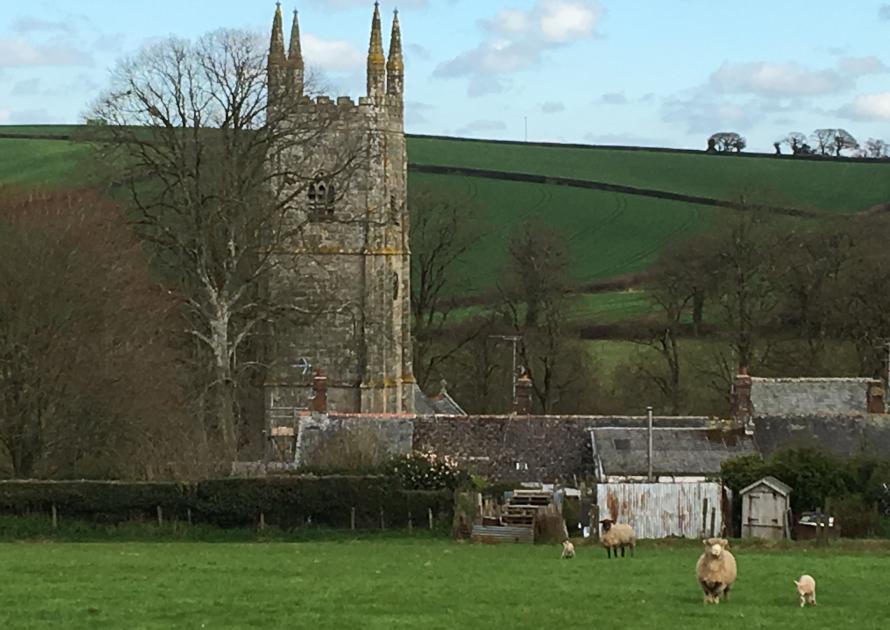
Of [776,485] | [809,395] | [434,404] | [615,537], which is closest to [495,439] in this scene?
[776,485]

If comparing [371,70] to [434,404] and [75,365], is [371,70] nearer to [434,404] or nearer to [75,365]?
[434,404]

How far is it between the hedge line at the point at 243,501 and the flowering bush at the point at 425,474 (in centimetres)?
93

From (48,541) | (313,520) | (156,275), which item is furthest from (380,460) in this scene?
(156,275)

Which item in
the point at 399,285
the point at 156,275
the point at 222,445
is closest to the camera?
the point at 222,445

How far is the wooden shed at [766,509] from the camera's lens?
39.9m

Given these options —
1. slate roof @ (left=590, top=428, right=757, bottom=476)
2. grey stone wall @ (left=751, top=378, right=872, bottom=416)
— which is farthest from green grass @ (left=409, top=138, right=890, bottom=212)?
slate roof @ (left=590, top=428, right=757, bottom=476)

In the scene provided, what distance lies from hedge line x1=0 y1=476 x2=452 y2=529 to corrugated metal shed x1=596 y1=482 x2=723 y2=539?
174 inches

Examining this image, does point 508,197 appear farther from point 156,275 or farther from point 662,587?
point 662,587

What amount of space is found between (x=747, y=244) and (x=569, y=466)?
23.5m

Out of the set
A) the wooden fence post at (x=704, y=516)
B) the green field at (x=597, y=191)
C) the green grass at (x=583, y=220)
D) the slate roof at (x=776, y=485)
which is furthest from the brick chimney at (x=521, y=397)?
the green grass at (x=583, y=220)

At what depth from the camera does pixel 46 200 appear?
50531mm

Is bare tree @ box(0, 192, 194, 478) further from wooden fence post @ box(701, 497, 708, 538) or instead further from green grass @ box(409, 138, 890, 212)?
green grass @ box(409, 138, 890, 212)

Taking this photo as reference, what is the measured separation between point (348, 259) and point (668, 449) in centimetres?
1509

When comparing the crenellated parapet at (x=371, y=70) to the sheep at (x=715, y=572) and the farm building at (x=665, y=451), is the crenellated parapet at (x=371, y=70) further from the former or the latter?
the sheep at (x=715, y=572)
